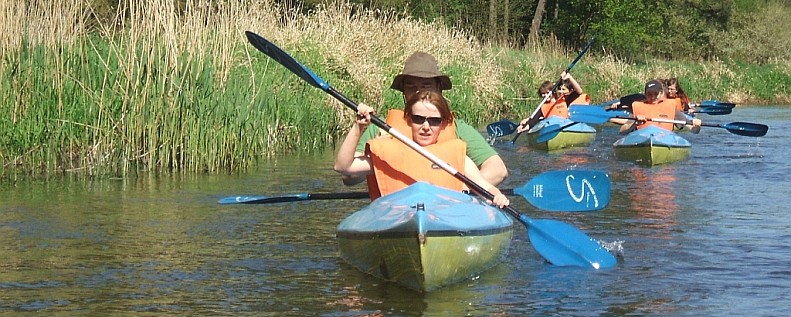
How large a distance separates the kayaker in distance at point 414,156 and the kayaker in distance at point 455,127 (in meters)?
0.22

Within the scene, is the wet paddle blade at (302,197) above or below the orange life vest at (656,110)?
below

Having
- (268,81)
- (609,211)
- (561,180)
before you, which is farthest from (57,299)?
(268,81)

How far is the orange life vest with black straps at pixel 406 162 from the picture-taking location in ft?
23.6

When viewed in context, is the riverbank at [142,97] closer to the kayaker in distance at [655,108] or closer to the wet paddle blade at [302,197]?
the wet paddle blade at [302,197]

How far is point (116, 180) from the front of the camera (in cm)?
1154

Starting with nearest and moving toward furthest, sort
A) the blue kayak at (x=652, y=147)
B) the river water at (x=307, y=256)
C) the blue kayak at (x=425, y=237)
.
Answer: the blue kayak at (x=425, y=237)
the river water at (x=307, y=256)
the blue kayak at (x=652, y=147)

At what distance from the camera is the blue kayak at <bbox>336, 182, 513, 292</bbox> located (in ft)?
20.7

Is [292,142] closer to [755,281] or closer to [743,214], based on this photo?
[743,214]

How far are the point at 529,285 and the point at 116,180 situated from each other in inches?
218

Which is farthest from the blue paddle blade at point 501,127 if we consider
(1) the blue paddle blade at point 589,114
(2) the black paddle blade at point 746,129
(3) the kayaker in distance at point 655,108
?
(2) the black paddle blade at point 746,129

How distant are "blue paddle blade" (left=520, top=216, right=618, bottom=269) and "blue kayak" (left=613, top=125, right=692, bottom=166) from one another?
7.11 m

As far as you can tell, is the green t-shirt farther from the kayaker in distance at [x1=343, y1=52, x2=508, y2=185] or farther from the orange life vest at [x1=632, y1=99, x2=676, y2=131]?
the orange life vest at [x1=632, y1=99, x2=676, y2=131]

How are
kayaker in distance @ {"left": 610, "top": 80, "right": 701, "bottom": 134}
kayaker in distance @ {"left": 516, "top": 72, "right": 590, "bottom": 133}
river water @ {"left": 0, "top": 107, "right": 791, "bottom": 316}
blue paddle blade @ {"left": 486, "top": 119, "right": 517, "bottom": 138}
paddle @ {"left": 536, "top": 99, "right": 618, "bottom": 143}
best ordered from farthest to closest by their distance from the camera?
kayaker in distance @ {"left": 516, "top": 72, "right": 590, "bottom": 133}
blue paddle blade @ {"left": 486, "top": 119, "right": 517, "bottom": 138}
paddle @ {"left": 536, "top": 99, "right": 618, "bottom": 143}
kayaker in distance @ {"left": 610, "top": 80, "right": 701, "bottom": 134}
river water @ {"left": 0, "top": 107, "right": 791, "bottom": 316}

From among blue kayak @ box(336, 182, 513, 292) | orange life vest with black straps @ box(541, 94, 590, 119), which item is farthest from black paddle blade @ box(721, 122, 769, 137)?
blue kayak @ box(336, 182, 513, 292)
